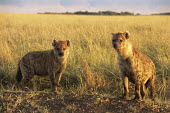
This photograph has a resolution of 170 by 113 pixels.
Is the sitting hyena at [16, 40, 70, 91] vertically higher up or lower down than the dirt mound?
higher up

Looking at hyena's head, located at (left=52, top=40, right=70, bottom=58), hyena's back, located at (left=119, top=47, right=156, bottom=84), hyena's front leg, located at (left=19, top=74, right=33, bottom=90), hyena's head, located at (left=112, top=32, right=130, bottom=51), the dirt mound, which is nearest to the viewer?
the dirt mound

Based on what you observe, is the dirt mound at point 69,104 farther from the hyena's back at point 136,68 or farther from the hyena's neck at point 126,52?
the hyena's neck at point 126,52

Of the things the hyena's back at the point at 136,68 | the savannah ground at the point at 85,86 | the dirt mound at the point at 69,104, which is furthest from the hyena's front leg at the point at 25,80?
the hyena's back at the point at 136,68

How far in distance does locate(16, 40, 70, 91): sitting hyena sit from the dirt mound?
102cm

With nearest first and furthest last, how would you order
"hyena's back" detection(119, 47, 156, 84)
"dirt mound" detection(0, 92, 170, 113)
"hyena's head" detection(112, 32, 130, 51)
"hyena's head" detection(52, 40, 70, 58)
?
"dirt mound" detection(0, 92, 170, 113), "hyena's head" detection(112, 32, 130, 51), "hyena's back" detection(119, 47, 156, 84), "hyena's head" detection(52, 40, 70, 58)

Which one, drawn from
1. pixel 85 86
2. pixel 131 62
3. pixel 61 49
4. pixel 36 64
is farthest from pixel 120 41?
pixel 36 64

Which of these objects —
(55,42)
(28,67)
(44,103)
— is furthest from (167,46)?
(44,103)

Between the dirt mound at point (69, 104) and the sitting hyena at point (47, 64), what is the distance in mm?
1017

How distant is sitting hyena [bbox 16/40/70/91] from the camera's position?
455 cm

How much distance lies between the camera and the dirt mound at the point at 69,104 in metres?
3.20

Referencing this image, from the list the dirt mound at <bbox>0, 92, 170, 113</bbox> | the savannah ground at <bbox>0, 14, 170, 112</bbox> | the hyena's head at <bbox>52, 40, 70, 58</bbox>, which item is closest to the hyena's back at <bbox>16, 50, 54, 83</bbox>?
the hyena's head at <bbox>52, 40, 70, 58</bbox>

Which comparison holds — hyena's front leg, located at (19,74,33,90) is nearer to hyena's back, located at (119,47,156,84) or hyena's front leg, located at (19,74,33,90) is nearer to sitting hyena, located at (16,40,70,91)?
sitting hyena, located at (16,40,70,91)

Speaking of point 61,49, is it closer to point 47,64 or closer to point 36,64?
point 47,64

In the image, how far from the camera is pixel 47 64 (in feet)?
15.2
